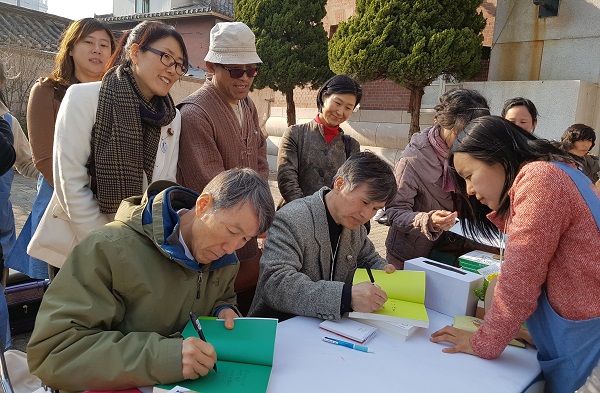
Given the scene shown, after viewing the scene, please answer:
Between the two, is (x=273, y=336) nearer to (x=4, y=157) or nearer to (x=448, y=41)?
(x=4, y=157)

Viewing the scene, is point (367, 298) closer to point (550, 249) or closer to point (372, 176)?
point (372, 176)

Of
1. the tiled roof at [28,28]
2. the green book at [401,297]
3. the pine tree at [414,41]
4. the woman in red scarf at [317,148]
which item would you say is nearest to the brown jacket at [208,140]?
the woman in red scarf at [317,148]

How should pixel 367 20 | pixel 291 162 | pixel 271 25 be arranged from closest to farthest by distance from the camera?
1. pixel 291 162
2. pixel 367 20
3. pixel 271 25

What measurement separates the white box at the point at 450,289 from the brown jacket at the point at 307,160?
111cm

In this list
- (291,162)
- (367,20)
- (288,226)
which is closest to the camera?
(288,226)

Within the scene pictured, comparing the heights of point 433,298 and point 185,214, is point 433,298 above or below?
below

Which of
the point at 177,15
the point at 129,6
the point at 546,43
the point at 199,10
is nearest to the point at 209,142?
the point at 546,43

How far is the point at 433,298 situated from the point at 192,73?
1481 cm

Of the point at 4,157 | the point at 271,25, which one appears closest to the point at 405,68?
the point at 271,25

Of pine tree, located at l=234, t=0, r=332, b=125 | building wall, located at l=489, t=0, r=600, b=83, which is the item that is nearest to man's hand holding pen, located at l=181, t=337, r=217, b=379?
building wall, located at l=489, t=0, r=600, b=83

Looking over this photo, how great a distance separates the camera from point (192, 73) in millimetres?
15602

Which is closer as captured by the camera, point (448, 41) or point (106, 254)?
point (106, 254)

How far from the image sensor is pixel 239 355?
1405 millimetres

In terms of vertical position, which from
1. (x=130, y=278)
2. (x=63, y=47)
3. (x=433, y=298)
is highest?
(x=63, y=47)
